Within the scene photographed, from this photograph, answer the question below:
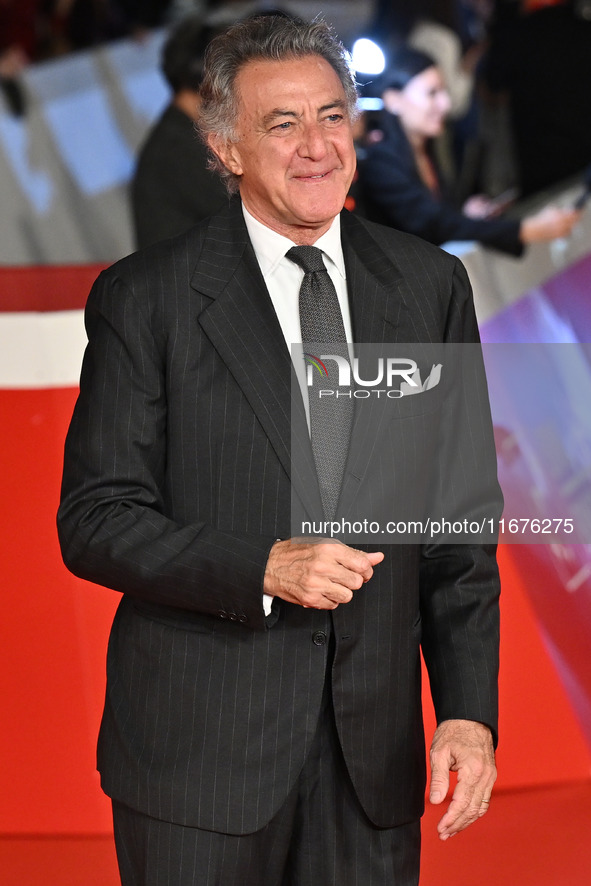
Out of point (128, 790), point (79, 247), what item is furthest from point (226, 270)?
point (79, 247)

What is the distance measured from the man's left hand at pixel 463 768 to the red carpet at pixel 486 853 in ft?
3.12

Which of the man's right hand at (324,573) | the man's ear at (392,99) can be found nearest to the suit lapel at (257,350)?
the man's right hand at (324,573)

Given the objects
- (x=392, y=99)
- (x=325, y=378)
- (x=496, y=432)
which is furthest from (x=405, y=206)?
(x=325, y=378)

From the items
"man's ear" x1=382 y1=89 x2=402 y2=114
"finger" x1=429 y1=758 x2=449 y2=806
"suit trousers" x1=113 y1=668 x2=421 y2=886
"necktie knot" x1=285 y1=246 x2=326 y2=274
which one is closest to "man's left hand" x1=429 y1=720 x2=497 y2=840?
"finger" x1=429 y1=758 x2=449 y2=806

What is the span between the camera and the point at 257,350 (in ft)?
4.56

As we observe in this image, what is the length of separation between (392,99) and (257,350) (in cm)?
227

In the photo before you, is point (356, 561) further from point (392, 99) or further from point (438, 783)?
point (392, 99)

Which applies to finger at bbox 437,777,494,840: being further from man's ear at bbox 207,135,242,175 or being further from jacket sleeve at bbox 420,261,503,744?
man's ear at bbox 207,135,242,175

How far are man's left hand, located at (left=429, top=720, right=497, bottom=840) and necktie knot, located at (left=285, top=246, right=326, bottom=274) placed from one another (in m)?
0.62

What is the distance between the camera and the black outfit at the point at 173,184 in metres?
3.11

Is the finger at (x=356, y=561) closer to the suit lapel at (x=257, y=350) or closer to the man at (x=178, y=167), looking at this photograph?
the suit lapel at (x=257, y=350)

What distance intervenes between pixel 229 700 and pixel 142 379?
0.42 m

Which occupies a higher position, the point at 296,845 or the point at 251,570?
the point at 251,570

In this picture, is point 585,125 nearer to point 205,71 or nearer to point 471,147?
point 471,147
